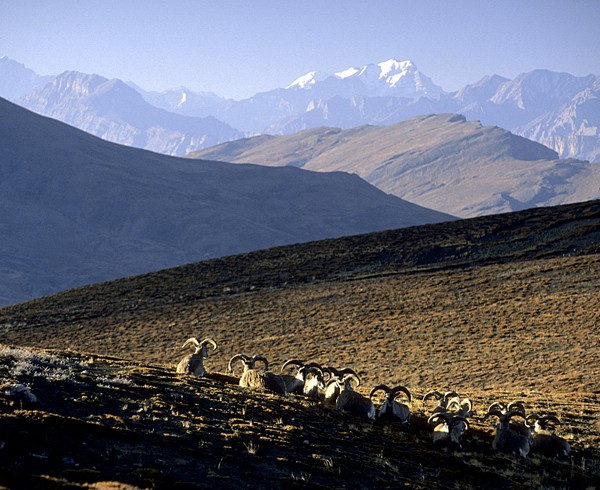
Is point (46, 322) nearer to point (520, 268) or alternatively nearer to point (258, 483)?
point (520, 268)

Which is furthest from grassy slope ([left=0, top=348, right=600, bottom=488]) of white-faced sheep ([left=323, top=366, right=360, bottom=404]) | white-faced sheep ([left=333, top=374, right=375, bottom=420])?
white-faced sheep ([left=323, top=366, right=360, bottom=404])

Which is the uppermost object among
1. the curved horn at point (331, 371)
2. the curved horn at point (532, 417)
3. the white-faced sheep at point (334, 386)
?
the curved horn at point (532, 417)

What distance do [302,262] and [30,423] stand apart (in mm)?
71575

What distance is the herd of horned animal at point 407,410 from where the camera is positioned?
19094 millimetres

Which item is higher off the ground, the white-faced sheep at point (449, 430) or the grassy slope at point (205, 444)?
the white-faced sheep at point (449, 430)

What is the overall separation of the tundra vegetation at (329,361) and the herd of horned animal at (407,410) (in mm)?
179

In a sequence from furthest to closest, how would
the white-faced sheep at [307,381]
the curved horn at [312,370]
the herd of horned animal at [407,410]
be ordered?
the curved horn at [312,370]
the white-faced sheep at [307,381]
the herd of horned animal at [407,410]

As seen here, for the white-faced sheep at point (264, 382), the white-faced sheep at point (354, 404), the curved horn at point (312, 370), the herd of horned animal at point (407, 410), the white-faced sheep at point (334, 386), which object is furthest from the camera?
the curved horn at point (312, 370)

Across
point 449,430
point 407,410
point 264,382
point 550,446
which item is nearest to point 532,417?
point 550,446

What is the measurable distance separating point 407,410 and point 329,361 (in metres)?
26.9

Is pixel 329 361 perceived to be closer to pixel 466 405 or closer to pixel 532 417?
pixel 466 405

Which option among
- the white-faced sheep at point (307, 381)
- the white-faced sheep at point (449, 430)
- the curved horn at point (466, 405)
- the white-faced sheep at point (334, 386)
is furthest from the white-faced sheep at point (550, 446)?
the white-faced sheep at point (307, 381)

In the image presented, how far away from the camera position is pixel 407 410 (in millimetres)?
21547

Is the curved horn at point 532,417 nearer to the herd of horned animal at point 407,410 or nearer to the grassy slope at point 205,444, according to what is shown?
the herd of horned animal at point 407,410
